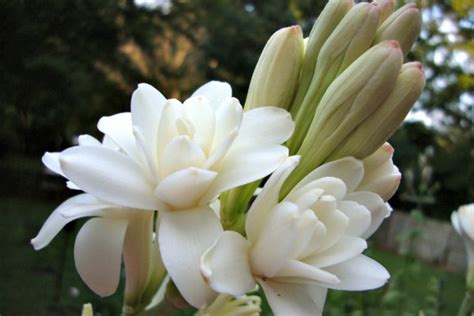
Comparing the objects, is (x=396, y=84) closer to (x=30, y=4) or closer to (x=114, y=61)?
(x=30, y=4)

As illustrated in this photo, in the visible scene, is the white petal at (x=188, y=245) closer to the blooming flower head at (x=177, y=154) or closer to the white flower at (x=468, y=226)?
the blooming flower head at (x=177, y=154)

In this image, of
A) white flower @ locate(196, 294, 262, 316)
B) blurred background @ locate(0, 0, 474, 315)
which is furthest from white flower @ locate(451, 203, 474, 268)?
white flower @ locate(196, 294, 262, 316)

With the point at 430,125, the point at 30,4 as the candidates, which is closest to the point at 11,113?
the point at 30,4

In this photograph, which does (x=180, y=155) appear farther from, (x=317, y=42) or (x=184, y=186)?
(x=317, y=42)

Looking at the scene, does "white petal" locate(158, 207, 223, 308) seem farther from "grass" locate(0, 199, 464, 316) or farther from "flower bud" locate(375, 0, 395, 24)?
"grass" locate(0, 199, 464, 316)

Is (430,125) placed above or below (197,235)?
below

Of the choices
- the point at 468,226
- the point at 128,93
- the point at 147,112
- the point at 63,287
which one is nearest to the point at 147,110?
→ the point at 147,112
